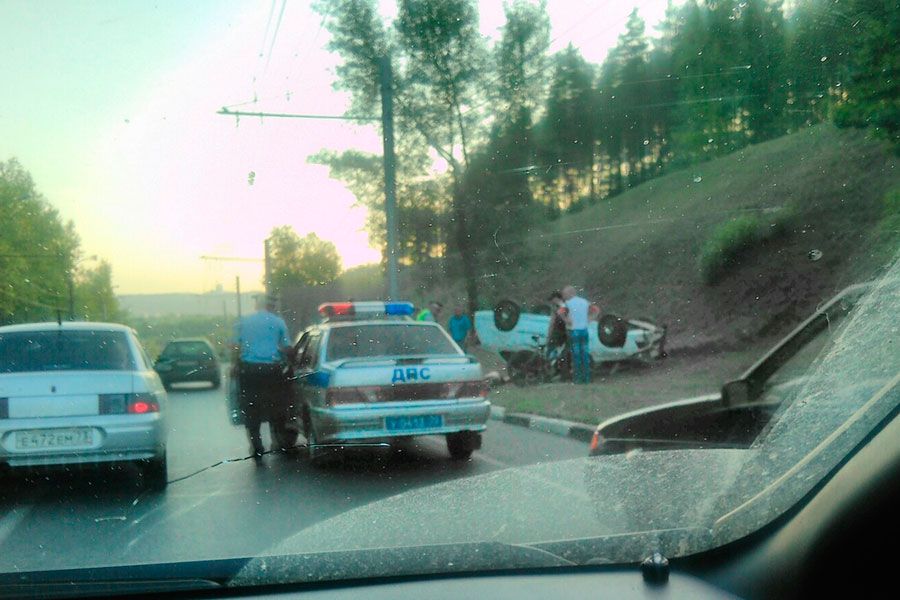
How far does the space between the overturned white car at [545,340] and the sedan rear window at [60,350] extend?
2359 mm

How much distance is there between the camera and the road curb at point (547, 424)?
5.23 metres

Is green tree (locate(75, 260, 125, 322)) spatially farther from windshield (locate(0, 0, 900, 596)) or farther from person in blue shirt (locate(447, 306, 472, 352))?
person in blue shirt (locate(447, 306, 472, 352))

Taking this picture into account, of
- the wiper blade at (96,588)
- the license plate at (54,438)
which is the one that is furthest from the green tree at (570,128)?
the wiper blade at (96,588)

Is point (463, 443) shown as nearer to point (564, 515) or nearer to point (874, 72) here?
point (564, 515)

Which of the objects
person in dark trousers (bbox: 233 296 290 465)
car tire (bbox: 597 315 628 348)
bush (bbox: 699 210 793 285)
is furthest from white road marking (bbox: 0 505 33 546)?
bush (bbox: 699 210 793 285)

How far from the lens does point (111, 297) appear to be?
3.59 m

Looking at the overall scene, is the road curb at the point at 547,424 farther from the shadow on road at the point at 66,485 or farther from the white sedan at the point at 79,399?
the shadow on road at the point at 66,485

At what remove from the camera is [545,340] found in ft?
21.1

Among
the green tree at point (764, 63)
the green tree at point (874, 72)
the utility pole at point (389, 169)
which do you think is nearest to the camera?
the green tree at point (874, 72)

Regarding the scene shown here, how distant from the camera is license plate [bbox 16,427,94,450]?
13.5 feet

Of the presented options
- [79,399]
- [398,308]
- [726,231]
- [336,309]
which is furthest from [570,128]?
[79,399]

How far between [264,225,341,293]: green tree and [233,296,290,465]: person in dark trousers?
0.19 metres

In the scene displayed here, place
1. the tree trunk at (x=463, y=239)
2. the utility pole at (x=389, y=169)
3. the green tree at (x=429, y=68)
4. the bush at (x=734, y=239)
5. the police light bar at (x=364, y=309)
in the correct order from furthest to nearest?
the police light bar at (x=364, y=309) → the bush at (x=734, y=239) → the tree trunk at (x=463, y=239) → the utility pole at (x=389, y=169) → the green tree at (x=429, y=68)

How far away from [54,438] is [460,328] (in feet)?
8.81
